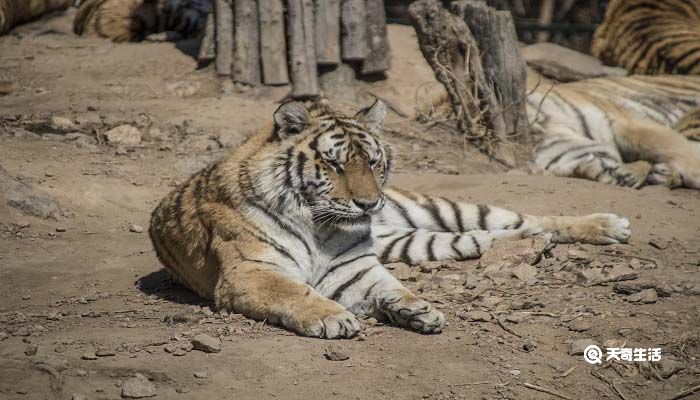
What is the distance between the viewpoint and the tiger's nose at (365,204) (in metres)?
3.80

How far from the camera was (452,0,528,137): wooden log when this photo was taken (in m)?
6.42

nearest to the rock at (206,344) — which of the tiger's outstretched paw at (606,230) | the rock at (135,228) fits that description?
the rock at (135,228)

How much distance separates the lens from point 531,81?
27.1 feet

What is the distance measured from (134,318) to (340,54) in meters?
3.85

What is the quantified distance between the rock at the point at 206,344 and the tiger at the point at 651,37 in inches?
249

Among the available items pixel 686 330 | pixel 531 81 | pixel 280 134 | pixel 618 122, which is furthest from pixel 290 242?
pixel 531 81

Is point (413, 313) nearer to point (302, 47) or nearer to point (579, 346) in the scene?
point (579, 346)

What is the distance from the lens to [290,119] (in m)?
3.93

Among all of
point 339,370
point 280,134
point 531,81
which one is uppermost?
point 280,134

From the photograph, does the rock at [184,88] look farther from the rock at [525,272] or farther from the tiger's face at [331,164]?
the rock at [525,272]

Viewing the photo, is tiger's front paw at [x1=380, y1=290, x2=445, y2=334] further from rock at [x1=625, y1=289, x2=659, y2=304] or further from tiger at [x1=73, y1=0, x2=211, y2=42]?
tiger at [x1=73, y1=0, x2=211, y2=42]

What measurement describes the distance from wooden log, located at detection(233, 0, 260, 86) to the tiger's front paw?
366cm

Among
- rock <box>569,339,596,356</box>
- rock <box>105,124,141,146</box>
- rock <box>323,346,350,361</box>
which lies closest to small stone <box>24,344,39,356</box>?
rock <box>323,346,350,361</box>

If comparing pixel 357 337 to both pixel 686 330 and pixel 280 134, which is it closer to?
pixel 280 134
